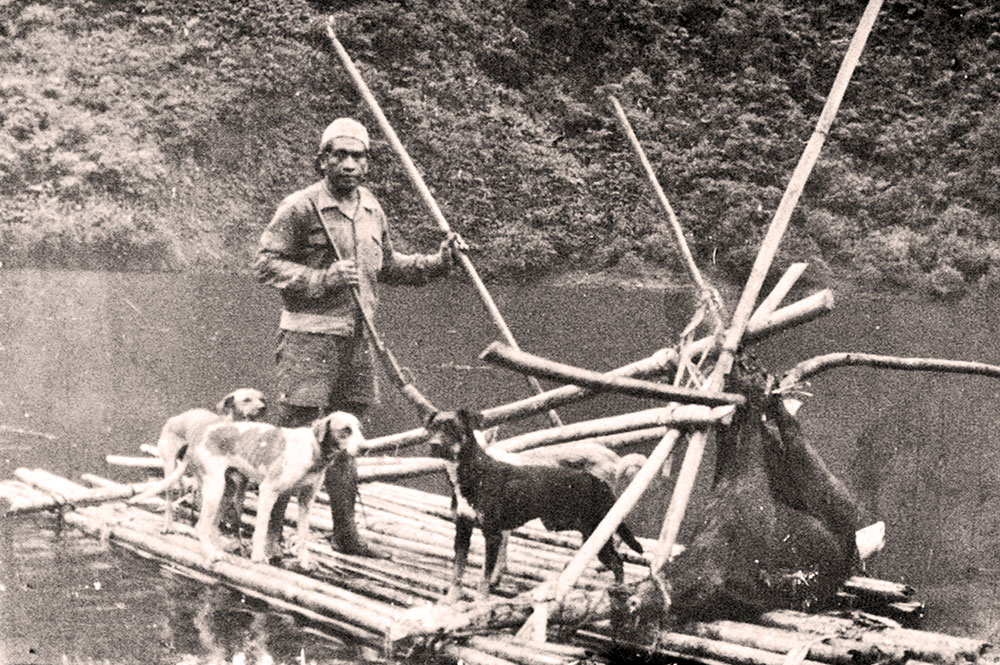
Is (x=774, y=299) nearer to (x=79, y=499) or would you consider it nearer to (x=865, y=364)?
(x=865, y=364)

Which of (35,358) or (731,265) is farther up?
(731,265)

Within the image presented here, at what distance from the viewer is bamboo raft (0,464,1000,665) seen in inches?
160

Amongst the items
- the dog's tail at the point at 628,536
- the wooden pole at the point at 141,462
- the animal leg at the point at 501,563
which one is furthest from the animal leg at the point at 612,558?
the wooden pole at the point at 141,462

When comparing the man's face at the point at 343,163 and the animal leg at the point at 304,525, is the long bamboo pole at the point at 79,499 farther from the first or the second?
the man's face at the point at 343,163

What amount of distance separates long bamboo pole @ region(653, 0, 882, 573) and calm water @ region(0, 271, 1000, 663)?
2731 mm

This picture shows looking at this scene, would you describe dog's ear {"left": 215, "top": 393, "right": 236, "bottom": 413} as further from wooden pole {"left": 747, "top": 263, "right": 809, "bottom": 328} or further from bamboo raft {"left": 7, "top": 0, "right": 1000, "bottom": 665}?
wooden pole {"left": 747, "top": 263, "right": 809, "bottom": 328}

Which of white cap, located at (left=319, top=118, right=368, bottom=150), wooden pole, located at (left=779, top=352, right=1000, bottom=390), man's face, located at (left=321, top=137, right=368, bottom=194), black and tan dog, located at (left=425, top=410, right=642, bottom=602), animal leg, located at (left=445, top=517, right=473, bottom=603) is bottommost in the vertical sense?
animal leg, located at (left=445, top=517, right=473, bottom=603)

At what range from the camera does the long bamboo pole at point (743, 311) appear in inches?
180

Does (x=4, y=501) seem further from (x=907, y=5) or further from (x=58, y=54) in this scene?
(x=907, y=5)

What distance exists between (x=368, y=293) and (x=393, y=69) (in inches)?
140

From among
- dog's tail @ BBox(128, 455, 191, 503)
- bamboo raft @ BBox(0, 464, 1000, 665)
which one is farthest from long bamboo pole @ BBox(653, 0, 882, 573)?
dog's tail @ BBox(128, 455, 191, 503)

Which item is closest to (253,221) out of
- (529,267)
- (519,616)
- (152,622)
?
(529,267)

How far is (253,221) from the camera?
29.6 ft

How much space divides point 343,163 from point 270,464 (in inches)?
57.0
